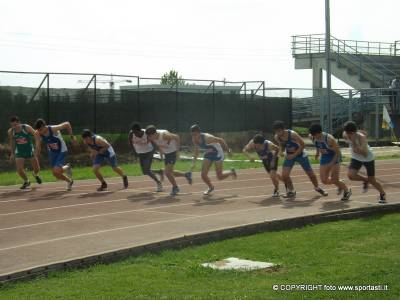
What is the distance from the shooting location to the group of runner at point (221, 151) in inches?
586

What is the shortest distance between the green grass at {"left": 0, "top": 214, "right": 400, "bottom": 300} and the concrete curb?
14cm

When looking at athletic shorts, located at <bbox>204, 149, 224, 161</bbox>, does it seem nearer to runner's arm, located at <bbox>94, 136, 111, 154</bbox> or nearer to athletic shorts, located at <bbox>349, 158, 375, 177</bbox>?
runner's arm, located at <bbox>94, 136, 111, 154</bbox>

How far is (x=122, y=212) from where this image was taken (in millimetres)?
14312

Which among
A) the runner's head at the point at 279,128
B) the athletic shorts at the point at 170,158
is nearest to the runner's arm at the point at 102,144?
the athletic shorts at the point at 170,158

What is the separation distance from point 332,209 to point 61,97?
57.4ft

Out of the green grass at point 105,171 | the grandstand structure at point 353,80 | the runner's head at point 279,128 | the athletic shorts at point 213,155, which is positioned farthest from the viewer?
the grandstand structure at point 353,80

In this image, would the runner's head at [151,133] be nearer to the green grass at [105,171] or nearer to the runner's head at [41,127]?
the runner's head at [41,127]

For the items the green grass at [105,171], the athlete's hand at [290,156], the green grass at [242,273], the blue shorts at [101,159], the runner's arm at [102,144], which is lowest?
the green grass at [242,273]

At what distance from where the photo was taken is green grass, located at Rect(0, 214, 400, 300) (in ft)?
25.4

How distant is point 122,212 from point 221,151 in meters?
4.13

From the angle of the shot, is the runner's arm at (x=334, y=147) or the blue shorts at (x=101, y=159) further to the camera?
the blue shorts at (x=101, y=159)

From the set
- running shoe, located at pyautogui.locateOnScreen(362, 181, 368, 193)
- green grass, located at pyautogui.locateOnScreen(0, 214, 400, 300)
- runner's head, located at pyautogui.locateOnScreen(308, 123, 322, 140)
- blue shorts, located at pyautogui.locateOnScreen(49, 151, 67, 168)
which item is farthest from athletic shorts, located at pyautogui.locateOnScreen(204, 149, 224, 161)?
green grass, located at pyautogui.locateOnScreen(0, 214, 400, 300)

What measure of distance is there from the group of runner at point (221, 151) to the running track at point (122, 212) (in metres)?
0.44

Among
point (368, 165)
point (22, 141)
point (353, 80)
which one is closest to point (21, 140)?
point (22, 141)
